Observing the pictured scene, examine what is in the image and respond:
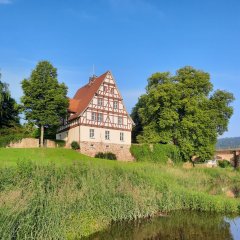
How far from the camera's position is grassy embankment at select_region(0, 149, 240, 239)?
970 centimetres

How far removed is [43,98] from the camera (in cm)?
3803

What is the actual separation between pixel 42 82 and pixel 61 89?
2.35 metres

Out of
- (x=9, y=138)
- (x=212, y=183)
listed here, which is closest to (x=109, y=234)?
(x=212, y=183)

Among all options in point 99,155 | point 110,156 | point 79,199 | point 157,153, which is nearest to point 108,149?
point 110,156

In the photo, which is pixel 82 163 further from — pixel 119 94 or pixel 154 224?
pixel 119 94

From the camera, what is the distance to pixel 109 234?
1240 cm

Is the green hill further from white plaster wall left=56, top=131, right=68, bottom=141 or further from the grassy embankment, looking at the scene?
the grassy embankment

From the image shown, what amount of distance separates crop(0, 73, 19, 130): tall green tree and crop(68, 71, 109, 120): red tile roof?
7163 mm

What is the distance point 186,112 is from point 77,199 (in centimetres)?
3200

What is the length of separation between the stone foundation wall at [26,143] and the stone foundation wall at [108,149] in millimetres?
5462

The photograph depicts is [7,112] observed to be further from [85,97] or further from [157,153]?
[157,153]

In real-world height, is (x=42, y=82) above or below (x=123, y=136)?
above

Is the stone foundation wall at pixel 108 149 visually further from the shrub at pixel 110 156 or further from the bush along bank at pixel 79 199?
the bush along bank at pixel 79 199

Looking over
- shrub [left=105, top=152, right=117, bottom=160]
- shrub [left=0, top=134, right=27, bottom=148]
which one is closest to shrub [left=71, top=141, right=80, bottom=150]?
shrub [left=105, top=152, right=117, bottom=160]
